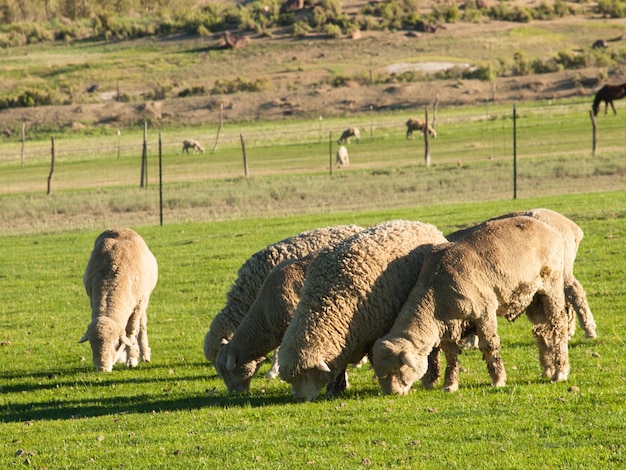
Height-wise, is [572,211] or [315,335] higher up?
[315,335]

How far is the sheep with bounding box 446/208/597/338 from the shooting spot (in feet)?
38.9

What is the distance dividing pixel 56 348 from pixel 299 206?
19.4 m

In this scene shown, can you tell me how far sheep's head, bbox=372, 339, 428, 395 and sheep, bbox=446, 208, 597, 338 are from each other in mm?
1830

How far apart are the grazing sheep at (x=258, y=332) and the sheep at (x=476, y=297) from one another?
4.81ft

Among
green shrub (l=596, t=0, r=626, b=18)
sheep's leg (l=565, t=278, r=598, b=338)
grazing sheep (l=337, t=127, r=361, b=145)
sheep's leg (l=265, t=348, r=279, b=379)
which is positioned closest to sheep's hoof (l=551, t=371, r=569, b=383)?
sheep's leg (l=565, t=278, r=598, b=338)

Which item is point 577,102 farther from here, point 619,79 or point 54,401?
point 54,401

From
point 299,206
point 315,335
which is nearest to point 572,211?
point 299,206

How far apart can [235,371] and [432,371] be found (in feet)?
7.07

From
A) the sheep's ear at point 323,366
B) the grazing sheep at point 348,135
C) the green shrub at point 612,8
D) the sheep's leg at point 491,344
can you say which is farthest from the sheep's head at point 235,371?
the green shrub at point 612,8

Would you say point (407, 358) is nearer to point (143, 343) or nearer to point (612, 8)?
point (143, 343)

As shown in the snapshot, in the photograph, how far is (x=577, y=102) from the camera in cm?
6750

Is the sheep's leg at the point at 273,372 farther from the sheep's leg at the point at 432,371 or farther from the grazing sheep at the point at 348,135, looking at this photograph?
the grazing sheep at the point at 348,135

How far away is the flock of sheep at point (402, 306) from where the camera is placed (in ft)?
33.5

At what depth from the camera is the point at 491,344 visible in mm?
10406
